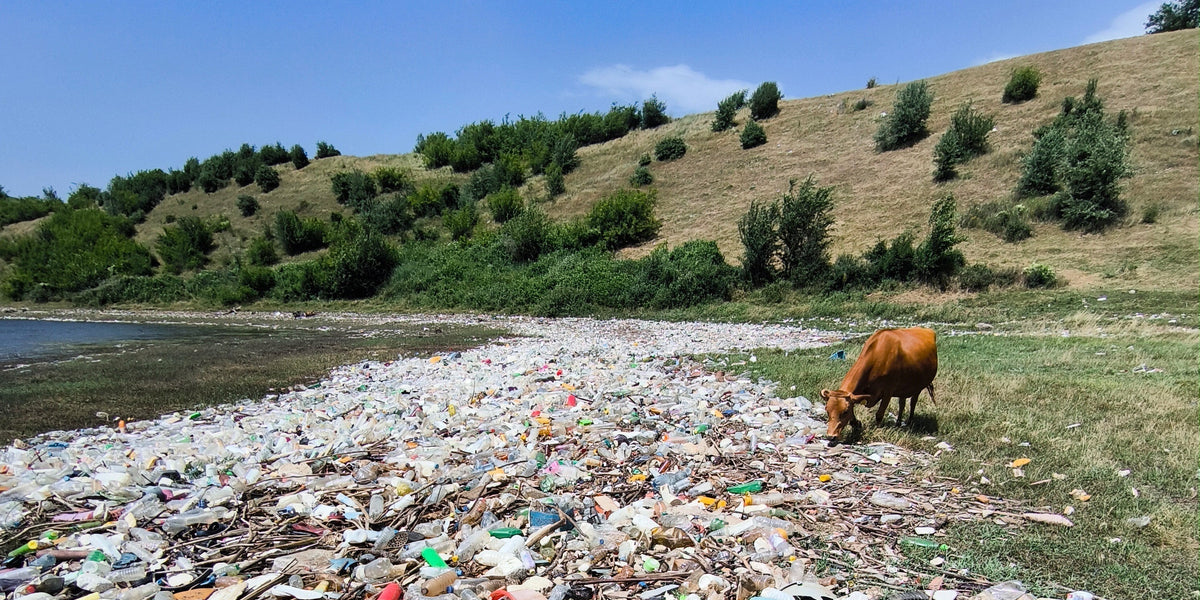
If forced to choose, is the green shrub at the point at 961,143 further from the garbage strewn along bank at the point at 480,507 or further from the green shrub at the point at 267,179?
the green shrub at the point at 267,179

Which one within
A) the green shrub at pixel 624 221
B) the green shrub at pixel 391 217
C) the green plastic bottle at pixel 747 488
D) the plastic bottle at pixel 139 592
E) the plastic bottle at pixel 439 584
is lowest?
the green plastic bottle at pixel 747 488

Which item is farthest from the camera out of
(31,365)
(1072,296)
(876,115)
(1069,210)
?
(876,115)

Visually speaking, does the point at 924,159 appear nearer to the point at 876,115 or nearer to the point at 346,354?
the point at 876,115

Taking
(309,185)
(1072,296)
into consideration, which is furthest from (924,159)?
(309,185)

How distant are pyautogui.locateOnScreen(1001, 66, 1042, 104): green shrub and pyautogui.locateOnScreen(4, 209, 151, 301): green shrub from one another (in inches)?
2606

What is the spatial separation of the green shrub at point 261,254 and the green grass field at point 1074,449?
149 ft

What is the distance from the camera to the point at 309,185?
63312mm

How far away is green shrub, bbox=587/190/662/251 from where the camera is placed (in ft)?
120

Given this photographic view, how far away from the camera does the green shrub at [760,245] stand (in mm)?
26391

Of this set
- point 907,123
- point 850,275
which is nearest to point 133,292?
point 850,275

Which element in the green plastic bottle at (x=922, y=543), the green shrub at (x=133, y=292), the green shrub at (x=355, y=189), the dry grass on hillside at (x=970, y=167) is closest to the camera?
the green plastic bottle at (x=922, y=543)

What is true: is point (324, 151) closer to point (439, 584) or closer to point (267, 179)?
point (267, 179)

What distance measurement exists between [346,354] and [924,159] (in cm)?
3588

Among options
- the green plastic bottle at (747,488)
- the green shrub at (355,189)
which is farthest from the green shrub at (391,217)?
the green plastic bottle at (747,488)
